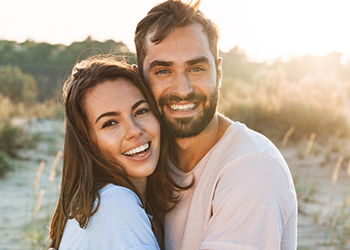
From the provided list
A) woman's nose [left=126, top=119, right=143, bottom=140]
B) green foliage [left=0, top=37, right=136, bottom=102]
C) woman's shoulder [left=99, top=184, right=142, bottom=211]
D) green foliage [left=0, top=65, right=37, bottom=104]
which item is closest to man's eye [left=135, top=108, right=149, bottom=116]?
woman's nose [left=126, top=119, right=143, bottom=140]

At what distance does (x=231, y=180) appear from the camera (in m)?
2.03

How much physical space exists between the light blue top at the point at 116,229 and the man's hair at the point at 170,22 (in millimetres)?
1333

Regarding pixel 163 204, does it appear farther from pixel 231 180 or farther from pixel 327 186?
→ pixel 327 186

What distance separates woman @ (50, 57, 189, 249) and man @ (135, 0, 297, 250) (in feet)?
0.65

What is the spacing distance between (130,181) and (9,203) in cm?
449

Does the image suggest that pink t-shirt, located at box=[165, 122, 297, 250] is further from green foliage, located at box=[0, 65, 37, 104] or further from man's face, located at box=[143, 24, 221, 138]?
green foliage, located at box=[0, 65, 37, 104]

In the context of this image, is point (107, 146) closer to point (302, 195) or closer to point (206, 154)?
point (206, 154)

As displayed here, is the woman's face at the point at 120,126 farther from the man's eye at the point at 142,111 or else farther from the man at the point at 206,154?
the man at the point at 206,154

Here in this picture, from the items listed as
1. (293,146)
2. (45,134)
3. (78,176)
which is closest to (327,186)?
(293,146)

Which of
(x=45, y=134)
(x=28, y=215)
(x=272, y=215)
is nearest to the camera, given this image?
(x=272, y=215)

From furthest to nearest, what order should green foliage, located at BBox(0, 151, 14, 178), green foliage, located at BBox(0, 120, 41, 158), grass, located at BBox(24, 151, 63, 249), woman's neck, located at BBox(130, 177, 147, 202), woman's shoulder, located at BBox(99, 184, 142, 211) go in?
1. green foliage, located at BBox(0, 120, 41, 158)
2. green foliage, located at BBox(0, 151, 14, 178)
3. grass, located at BBox(24, 151, 63, 249)
4. woman's neck, located at BBox(130, 177, 147, 202)
5. woman's shoulder, located at BBox(99, 184, 142, 211)

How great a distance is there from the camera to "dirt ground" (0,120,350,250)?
15.8ft

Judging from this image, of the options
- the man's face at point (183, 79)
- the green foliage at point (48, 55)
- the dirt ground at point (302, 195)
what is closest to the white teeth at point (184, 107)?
the man's face at point (183, 79)

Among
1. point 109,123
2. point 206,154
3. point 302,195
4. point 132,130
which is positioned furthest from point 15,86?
point 206,154
